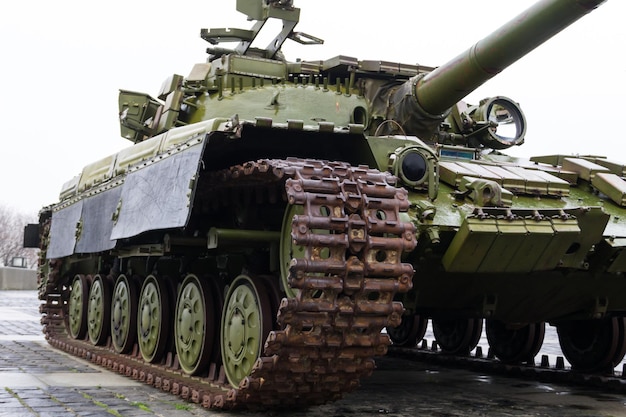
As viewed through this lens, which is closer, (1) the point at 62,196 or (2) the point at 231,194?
(2) the point at 231,194

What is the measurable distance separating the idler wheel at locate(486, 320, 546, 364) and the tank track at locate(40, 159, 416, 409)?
589 cm

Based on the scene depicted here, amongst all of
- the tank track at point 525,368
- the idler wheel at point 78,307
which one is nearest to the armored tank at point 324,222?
the tank track at point 525,368

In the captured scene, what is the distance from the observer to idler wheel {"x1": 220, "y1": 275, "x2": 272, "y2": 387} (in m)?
7.41

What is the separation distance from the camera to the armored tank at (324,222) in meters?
6.47

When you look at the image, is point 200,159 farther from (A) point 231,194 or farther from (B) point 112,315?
(B) point 112,315

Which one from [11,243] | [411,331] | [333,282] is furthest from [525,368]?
[11,243]

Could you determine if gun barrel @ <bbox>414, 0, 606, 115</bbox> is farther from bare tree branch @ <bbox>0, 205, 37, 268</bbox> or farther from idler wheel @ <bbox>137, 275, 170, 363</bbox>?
bare tree branch @ <bbox>0, 205, 37, 268</bbox>

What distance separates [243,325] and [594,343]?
559 centimetres

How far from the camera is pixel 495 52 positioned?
319 inches

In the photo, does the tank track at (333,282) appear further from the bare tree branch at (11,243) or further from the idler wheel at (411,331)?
the bare tree branch at (11,243)

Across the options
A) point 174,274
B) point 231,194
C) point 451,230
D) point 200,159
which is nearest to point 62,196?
point 174,274

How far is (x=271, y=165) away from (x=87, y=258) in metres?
7.46

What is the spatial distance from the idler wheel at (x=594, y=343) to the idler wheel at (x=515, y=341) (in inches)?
16.2

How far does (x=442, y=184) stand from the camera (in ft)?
26.1
